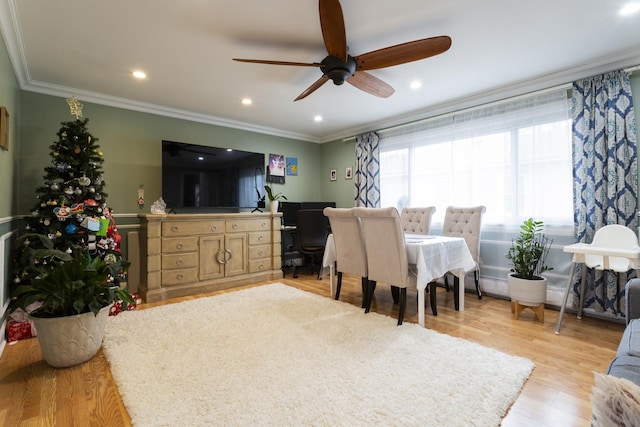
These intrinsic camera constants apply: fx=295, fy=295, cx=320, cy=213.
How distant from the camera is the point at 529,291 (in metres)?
2.67

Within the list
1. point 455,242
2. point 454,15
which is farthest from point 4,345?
point 454,15

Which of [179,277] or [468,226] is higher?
[468,226]

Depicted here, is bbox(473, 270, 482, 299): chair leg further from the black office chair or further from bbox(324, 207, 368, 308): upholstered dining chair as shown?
the black office chair

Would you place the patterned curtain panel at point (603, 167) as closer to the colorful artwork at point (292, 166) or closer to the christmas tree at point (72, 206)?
the colorful artwork at point (292, 166)

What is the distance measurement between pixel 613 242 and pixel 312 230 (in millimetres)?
3210

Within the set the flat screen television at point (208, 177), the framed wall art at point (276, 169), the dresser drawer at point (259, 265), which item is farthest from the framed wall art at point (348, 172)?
the dresser drawer at point (259, 265)

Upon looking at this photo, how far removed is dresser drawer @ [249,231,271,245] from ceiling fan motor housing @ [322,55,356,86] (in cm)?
253

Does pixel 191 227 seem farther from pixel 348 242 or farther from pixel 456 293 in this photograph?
pixel 456 293

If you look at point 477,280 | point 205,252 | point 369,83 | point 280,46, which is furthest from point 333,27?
point 477,280

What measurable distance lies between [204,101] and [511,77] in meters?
3.55

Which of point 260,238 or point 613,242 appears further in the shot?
point 260,238

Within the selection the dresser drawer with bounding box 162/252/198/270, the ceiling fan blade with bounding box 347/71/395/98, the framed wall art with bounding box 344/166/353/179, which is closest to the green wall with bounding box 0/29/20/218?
the dresser drawer with bounding box 162/252/198/270

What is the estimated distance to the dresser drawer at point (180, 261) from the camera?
3451 mm

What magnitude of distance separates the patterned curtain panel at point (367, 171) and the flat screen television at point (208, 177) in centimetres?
164
